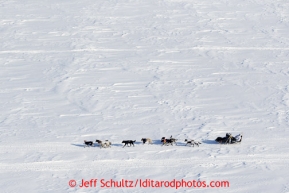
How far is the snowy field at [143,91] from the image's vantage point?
10.2 m

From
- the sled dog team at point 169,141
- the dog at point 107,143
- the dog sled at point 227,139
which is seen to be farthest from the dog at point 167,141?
the dog at point 107,143

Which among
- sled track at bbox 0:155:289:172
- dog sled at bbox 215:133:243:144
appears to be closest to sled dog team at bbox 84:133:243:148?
dog sled at bbox 215:133:243:144

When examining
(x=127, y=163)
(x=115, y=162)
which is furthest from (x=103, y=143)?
(x=127, y=163)

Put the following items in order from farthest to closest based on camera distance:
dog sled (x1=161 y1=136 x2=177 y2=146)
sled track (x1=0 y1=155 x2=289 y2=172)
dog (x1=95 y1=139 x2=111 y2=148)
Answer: dog sled (x1=161 y1=136 x2=177 y2=146) < dog (x1=95 y1=139 x2=111 y2=148) < sled track (x1=0 y1=155 x2=289 y2=172)

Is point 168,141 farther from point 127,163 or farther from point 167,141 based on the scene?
point 127,163

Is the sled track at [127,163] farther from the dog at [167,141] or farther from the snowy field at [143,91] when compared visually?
the dog at [167,141]

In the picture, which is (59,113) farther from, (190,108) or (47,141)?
(190,108)

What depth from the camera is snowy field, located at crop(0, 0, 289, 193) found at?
33.3 ft

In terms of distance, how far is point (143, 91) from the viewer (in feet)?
44.5

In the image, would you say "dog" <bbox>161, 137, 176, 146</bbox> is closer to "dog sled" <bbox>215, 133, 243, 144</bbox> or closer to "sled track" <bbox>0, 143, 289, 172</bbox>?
"sled track" <bbox>0, 143, 289, 172</bbox>

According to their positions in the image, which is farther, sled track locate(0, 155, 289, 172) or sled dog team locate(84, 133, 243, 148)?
sled dog team locate(84, 133, 243, 148)

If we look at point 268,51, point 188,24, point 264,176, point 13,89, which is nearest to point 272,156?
point 264,176

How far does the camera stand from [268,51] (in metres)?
16.2

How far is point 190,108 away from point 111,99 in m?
2.32
